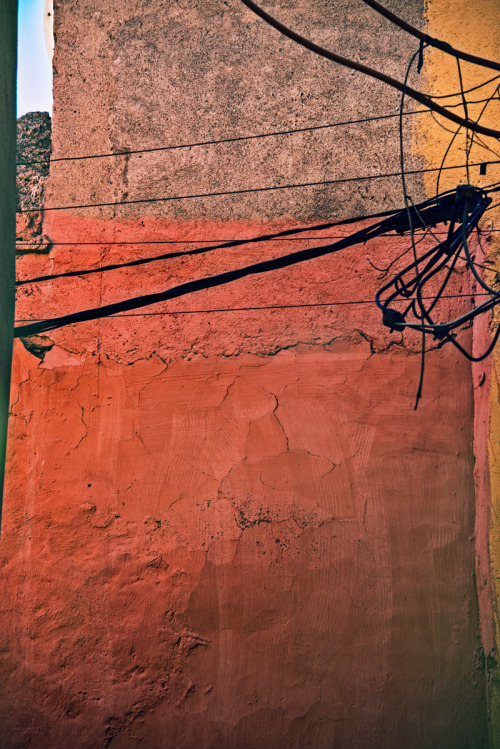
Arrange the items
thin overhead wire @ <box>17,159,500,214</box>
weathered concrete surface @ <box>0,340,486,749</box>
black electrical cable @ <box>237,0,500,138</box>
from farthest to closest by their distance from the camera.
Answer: thin overhead wire @ <box>17,159,500,214</box> → weathered concrete surface @ <box>0,340,486,749</box> → black electrical cable @ <box>237,0,500,138</box>

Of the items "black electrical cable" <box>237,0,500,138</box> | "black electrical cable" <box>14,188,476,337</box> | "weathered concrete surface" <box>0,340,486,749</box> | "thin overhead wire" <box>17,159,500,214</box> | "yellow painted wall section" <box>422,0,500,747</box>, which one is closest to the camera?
"black electrical cable" <box>237,0,500,138</box>

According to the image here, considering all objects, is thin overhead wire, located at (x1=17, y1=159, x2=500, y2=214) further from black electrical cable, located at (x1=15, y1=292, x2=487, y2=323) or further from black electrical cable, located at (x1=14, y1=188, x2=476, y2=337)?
black electrical cable, located at (x1=14, y1=188, x2=476, y2=337)

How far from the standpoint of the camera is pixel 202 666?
3.39 meters

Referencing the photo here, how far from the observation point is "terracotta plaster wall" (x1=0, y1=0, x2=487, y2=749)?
335 cm

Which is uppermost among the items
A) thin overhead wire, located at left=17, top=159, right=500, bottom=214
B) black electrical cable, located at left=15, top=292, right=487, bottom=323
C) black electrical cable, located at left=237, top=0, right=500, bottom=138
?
thin overhead wire, located at left=17, top=159, right=500, bottom=214

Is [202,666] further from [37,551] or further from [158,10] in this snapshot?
[158,10]

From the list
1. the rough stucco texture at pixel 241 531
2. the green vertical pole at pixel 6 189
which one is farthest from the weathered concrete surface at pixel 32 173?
the green vertical pole at pixel 6 189

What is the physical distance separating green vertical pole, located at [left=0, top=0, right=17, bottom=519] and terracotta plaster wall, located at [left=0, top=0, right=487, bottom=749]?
162cm

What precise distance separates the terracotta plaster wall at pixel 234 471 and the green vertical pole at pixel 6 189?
162 centimetres

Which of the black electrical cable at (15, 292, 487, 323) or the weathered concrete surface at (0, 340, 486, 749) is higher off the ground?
the black electrical cable at (15, 292, 487, 323)

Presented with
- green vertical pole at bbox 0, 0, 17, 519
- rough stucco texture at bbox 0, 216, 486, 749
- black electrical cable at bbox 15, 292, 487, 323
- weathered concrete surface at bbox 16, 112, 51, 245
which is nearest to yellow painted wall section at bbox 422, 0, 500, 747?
rough stucco texture at bbox 0, 216, 486, 749

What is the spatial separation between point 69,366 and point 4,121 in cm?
196

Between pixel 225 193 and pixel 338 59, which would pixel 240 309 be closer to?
pixel 225 193

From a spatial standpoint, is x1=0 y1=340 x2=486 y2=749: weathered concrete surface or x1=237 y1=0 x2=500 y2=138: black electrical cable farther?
x1=0 y1=340 x2=486 y2=749: weathered concrete surface
